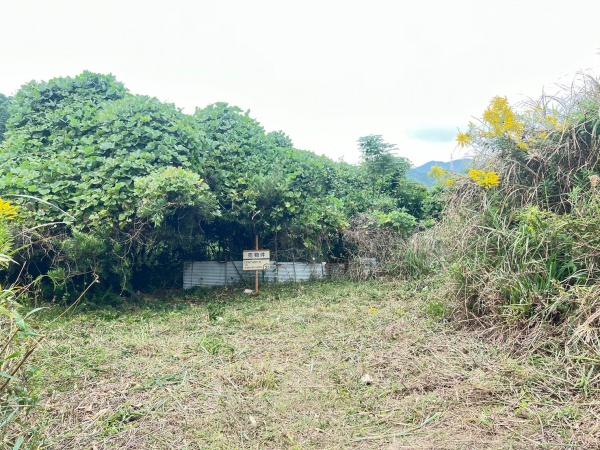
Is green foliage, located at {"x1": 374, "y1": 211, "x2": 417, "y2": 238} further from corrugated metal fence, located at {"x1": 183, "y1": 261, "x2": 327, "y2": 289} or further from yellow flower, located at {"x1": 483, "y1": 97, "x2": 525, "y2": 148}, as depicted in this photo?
yellow flower, located at {"x1": 483, "y1": 97, "x2": 525, "y2": 148}

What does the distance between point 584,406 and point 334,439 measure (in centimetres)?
130

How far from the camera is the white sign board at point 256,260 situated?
5.91 m

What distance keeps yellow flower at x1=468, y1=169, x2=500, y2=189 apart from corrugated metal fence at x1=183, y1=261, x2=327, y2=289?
12.0ft

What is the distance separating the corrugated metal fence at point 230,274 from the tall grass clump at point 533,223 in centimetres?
306

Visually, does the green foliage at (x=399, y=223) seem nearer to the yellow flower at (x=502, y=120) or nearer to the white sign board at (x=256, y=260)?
the white sign board at (x=256, y=260)

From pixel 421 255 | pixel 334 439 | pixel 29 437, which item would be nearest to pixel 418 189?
pixel 421 255

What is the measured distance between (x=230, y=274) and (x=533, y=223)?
466 centimetres

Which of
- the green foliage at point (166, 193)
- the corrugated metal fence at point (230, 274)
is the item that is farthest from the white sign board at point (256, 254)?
the green foliage at point (166, 193)

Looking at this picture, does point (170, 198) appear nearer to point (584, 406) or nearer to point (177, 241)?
point (177, 241)

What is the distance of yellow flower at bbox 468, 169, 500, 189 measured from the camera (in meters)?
3.61

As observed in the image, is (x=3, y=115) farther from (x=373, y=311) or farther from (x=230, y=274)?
(x=373, y=311)

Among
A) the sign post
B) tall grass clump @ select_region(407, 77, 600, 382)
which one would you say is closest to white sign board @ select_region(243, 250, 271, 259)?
the sign post

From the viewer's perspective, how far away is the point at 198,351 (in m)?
3.34

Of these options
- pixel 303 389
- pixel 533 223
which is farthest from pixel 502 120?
pixel 303 389
